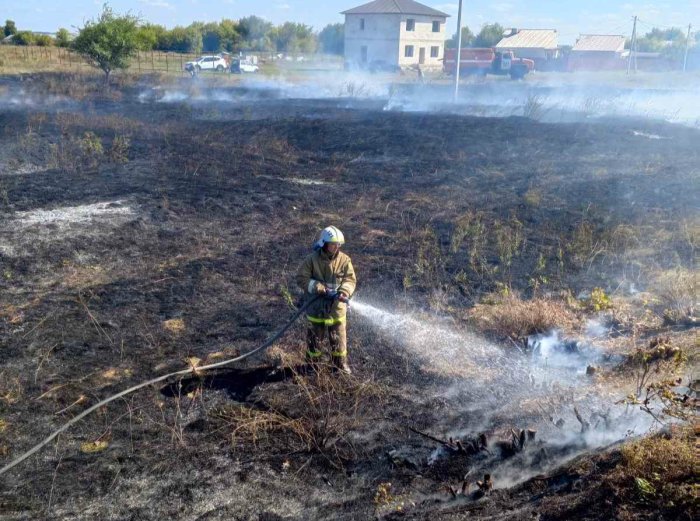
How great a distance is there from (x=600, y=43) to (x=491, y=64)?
27.5 metres

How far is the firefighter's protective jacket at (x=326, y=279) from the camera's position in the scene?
6.11 meters

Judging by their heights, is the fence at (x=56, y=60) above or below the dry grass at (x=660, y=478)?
above

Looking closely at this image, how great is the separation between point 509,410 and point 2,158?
1548 centimetres

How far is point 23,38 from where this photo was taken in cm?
4856

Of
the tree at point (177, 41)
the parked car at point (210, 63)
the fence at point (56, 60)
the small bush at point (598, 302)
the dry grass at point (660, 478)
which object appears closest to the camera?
the dry grass at point (660, 478)

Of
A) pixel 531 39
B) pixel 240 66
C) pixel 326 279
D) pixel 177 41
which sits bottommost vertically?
pixel 326 279

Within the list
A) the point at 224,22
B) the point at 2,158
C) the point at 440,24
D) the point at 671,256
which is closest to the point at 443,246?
the point at 671,256

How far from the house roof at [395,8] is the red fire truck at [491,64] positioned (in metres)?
6.67

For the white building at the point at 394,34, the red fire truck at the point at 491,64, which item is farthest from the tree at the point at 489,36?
the red fire truck at the point at 491,64

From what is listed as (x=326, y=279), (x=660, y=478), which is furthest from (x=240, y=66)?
(x=660, y=478)

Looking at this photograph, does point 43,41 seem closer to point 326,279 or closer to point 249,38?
point 249,38

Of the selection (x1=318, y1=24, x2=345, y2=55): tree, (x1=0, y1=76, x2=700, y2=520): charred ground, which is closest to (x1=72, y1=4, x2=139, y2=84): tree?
(x1=0, y1=76, x2=700, y2=520): charred ground

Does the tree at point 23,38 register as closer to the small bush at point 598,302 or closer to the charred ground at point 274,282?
the charred ground at point 274,282

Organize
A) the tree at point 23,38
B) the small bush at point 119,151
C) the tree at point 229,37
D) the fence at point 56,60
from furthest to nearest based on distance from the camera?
the tree at point 229,37 < the tree at point 23,38 < the fence at point 56,60 < the small bush at point 119,151
